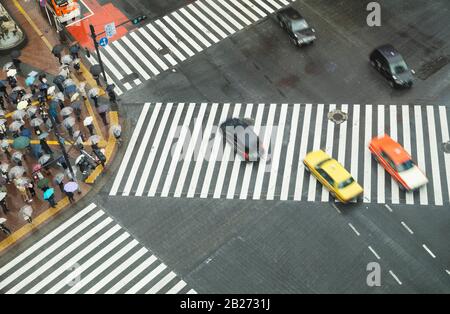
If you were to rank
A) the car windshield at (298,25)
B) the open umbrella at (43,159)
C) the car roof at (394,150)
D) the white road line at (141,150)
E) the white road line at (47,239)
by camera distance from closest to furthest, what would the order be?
the white road line at (47,239), the car roof at (394,150), the open umbrella at (43,159), the white road line at (141,150), the car windshield at (298,25)

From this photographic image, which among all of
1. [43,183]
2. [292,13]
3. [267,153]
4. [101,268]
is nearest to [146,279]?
[101,268]

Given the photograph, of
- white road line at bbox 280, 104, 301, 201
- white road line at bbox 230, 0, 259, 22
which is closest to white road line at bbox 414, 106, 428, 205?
white road line at bbox 280, 104, 301, 201

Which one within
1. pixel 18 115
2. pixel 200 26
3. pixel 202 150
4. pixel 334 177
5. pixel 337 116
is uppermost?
pixel 18 115

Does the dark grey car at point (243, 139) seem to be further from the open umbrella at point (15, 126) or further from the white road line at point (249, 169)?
the open umbrella at point (15, 126)

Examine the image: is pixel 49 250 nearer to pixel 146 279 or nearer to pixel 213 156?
pixel 146 279

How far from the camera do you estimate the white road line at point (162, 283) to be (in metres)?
31.7

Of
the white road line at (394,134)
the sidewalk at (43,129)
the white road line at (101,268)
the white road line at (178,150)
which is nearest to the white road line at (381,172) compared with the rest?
the white road line at (394,134)

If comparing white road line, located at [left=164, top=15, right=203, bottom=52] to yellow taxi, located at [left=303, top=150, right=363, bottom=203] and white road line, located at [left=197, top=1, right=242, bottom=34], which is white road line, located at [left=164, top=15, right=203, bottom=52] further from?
yellow taxi, located at [left=303, top=150, right=363, bottom=203]

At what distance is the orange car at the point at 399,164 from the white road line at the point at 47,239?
17.4 meters

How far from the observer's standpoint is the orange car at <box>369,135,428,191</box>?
34375 mm

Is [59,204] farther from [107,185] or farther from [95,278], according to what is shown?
[95,278]

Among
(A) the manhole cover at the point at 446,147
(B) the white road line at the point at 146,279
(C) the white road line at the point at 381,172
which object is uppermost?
(B) the white road line at the point at 146,279

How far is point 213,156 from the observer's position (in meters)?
37.7

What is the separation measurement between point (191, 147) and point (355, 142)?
10309 mm
